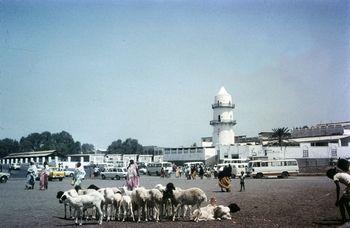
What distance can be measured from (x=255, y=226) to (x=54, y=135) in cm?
15753

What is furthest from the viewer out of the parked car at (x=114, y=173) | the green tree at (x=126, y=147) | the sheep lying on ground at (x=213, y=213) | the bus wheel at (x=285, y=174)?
the green tree at (x=126, y=147)

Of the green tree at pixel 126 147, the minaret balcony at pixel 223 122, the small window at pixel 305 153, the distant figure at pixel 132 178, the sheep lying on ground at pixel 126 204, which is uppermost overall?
the minaret balcony at pixel 223 122

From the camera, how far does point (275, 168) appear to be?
155 ft

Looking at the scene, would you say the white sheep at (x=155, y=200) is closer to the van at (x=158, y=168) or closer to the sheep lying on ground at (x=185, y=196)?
the sheep lying on ground at (x=185, y=196)

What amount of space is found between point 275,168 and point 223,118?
34.5 metres

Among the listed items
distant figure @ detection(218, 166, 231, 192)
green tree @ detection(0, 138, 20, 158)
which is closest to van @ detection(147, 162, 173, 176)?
distant figure @ detection(218, 166, 231, 192)

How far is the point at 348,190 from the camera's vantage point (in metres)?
11.5

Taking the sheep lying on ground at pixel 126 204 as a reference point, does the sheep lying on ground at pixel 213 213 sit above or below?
below

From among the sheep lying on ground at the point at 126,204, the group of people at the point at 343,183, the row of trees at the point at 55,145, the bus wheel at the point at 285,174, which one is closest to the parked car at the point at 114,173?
the bus wheel at the point at 285,174

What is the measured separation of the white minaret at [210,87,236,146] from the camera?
81.6 m

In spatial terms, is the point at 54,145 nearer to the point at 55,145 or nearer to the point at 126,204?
the point at 55,145

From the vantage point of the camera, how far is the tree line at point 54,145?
14650 cm

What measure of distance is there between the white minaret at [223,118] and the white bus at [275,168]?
110 ft

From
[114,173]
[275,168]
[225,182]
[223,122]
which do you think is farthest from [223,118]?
[225,182]
